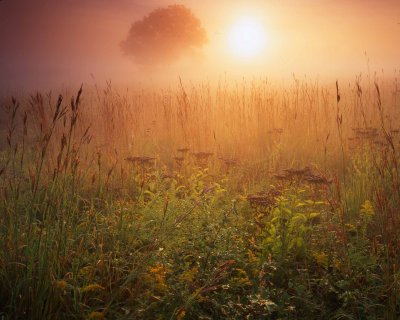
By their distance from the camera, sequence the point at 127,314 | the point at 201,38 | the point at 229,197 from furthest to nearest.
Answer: the point at 201,38, the point at 229,197, the point at 127,314

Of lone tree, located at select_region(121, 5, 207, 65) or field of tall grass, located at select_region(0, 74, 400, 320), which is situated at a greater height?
lone tree, located at select_region(121, 5, 207, 65)

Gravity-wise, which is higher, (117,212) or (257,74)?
(257,74)

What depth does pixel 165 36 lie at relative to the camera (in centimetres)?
3669

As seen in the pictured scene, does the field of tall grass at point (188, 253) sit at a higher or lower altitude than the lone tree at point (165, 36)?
lower

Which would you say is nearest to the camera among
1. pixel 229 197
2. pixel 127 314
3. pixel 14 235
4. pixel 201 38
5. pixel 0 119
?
pixel 127 314

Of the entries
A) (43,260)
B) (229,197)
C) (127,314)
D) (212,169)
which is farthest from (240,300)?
(212,169)

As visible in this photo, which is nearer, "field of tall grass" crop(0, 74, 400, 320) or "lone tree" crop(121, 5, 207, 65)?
"field of tall grass" crop(0, 74, 400, 320)

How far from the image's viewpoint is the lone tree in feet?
119

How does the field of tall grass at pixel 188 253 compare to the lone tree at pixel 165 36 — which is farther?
the lone tree at pixel 165 36

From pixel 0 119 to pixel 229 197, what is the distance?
10917 mm

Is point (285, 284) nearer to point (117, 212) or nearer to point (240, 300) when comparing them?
point (240, 300)

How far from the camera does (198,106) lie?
762 centimetres

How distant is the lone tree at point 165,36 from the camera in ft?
119

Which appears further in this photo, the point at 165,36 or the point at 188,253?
the point at 165,36
